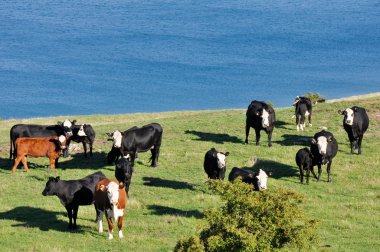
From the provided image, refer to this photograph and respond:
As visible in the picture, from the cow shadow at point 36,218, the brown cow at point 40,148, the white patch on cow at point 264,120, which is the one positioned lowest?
the cow shadow at point 36,218

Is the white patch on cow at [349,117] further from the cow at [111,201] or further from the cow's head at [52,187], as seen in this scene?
the cow's head at [52,187]

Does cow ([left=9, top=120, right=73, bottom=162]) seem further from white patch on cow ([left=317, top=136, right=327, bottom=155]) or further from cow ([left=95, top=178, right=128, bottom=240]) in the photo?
cow ([left=95, top=178, right=128, bottom=240])

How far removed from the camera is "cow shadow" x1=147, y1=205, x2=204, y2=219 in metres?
21.5

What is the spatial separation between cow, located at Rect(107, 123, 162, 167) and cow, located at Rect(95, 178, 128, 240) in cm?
761

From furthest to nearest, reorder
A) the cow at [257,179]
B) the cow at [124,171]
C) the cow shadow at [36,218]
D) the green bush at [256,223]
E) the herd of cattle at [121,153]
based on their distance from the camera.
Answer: the cow at [124,171] → the cow at [257,179] → the cow shadow at [36,218] → the herd of cattle at [121,153] → the green bush at [256,223]

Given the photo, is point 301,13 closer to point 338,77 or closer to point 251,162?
point 338,77

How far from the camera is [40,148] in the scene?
2759 cm

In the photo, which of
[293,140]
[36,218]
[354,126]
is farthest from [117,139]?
[354,126]

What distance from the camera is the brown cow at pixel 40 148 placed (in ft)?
89.7

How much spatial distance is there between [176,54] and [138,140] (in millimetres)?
107555

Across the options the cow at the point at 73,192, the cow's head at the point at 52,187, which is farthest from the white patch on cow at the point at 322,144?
the cow's head at the point at 52,187

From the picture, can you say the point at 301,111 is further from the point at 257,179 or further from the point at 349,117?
the point at 257,179

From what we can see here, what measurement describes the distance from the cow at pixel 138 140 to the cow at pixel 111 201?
7.61 meters

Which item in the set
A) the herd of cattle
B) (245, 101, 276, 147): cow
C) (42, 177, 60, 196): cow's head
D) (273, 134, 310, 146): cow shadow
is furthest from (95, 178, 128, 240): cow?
(273, 134, 310, 146): cow shadow
